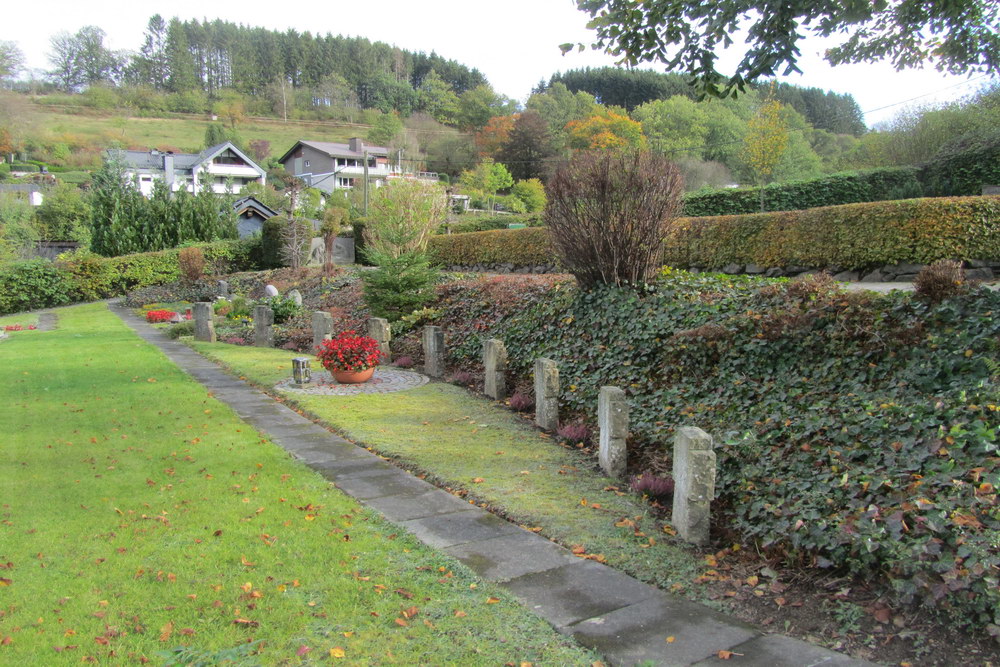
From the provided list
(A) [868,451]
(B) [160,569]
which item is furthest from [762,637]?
(B) [160,569]

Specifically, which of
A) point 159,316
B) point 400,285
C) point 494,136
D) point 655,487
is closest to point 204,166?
point 494,136

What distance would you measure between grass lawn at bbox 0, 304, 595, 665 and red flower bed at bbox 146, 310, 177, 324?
15351 millimetres

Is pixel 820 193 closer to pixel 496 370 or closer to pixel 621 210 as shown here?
pixel 621 210

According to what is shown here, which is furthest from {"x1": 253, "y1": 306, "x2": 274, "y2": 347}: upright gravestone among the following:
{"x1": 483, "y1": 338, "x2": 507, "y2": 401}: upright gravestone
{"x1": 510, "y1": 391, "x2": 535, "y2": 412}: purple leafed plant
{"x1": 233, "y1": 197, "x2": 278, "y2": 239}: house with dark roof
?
{"x1": 233, "y1": 197, "x2": 278, "y2": 239}: house with dark roof

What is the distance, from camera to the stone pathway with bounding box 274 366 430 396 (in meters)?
10.0

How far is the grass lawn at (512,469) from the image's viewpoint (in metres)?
4.54

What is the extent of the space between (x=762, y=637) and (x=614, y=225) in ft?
20.5

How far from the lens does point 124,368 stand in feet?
39.1

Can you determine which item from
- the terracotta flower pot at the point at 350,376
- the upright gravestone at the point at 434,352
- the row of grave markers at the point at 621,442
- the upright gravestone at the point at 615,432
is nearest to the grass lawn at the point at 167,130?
the upright gravestone at the point at 434,352

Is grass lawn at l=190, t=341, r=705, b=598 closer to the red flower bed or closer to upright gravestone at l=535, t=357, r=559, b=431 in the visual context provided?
upright gravestone at l=535, t=357, r=559, b=431

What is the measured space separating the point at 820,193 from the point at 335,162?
64.8m

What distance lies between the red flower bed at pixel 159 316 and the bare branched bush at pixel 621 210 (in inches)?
668

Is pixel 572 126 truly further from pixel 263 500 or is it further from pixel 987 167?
pixel 263 500

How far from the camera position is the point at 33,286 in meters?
26.7
